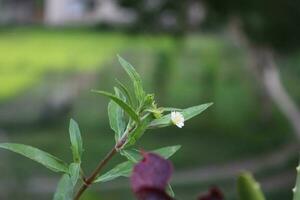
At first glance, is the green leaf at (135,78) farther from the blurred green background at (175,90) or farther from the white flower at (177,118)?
the blurred green background at (175,90)

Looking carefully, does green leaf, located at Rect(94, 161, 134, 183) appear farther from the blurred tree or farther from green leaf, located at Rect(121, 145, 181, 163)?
the blurred tree

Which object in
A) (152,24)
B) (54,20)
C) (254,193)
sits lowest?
(54,20)

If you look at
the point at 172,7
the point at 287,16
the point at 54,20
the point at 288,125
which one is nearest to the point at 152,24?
the point at 172,7

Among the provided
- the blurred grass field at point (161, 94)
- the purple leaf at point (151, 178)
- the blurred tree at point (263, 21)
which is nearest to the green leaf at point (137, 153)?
the purple leaf at point (151, 178)

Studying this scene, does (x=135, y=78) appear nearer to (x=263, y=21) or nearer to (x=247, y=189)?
(x=247, y=189)

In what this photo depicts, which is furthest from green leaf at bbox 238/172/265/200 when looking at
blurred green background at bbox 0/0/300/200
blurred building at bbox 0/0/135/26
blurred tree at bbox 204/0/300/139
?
blurred building at bbox 0/0/135/26

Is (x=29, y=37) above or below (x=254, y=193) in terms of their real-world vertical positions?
below

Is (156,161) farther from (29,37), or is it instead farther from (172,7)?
(29,37)
